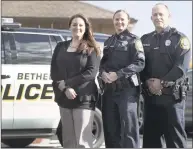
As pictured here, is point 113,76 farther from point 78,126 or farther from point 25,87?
point 25,87

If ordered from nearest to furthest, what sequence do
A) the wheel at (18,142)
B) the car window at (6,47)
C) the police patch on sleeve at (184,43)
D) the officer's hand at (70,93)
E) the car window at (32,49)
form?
the police patch on sleeve at (184,43) < the officer's hand at (70,93) < the car window at (6,47) < the car window at (32,49) < the wheel at (18,142)

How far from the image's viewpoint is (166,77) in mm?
5324

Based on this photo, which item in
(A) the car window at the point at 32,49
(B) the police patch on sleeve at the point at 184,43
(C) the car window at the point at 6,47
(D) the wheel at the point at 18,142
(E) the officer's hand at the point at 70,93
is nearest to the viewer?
(B) the police patch on sleeve at the point at 184,43

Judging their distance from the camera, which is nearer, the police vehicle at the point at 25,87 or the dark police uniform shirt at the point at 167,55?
the dark police uniform shirt at the point at 167,55

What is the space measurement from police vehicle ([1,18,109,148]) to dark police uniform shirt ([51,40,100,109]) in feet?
6.87

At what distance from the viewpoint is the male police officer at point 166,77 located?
5.30 meters

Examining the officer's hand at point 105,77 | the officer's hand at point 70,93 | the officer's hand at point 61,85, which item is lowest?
the officer's hand at point 70,93

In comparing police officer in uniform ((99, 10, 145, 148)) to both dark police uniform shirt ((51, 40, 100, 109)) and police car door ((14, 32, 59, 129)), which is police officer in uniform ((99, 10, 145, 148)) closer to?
dark police uniform shirt ((51, 40, 100, 109))

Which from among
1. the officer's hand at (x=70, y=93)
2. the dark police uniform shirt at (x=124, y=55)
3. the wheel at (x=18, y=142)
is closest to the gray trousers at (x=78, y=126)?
the officer's hand at (x=70, y=93)

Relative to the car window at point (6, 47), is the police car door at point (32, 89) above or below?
below

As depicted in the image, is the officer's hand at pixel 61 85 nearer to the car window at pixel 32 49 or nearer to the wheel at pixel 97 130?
the car window at pixel 32 49

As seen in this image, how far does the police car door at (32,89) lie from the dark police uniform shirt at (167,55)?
246cm

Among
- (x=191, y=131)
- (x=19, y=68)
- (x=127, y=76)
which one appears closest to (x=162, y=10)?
(x=127, y=76)

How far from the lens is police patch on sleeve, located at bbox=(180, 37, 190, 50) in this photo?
528 centimetres
